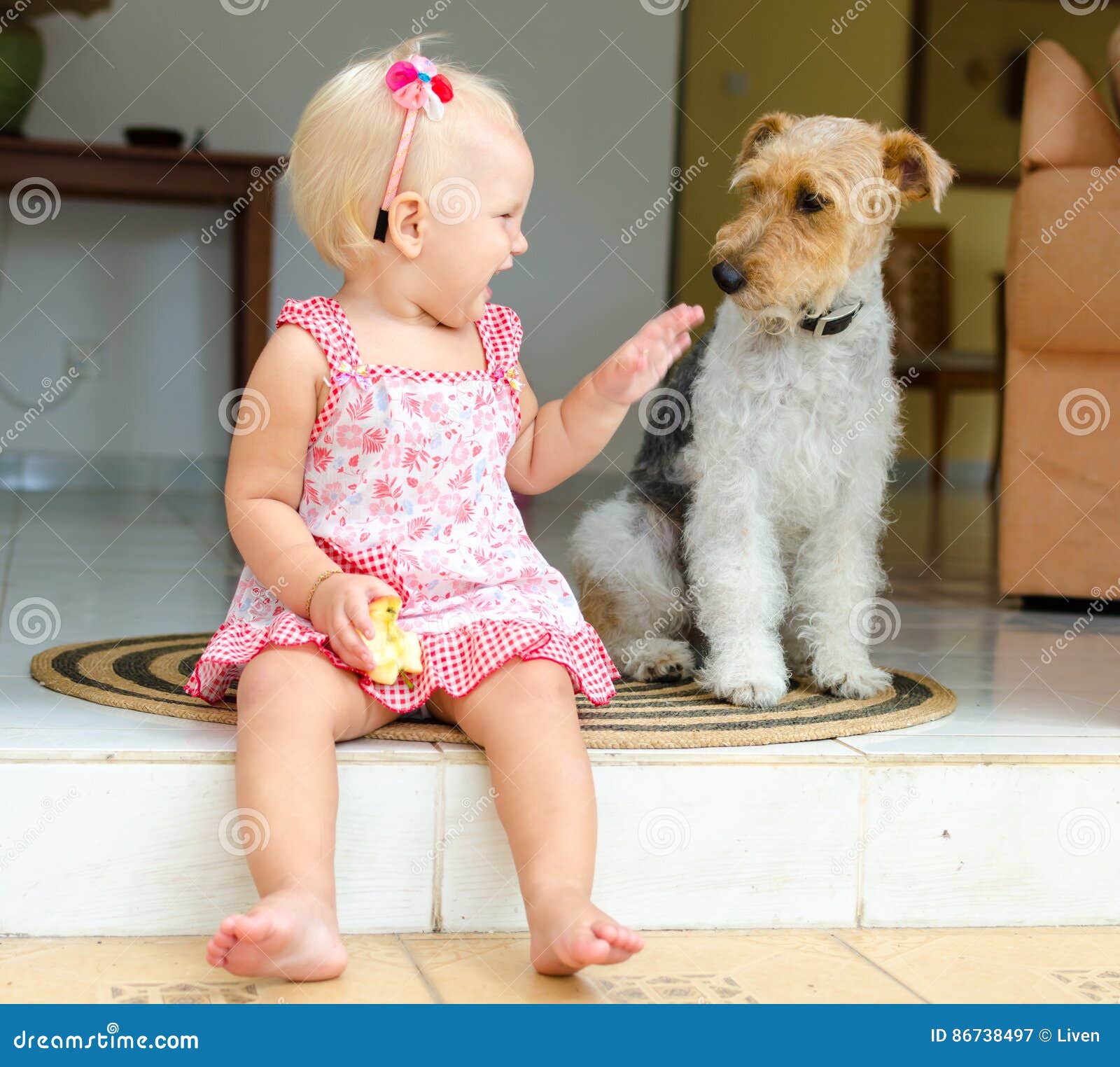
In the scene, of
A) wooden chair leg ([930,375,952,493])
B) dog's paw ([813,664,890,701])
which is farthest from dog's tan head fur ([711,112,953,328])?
wooden chair leg ([930,375,952,493])

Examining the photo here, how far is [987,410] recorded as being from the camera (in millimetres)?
7391

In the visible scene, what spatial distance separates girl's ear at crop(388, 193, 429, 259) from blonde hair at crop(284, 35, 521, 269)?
16 mm

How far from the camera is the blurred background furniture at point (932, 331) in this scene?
21.0 feet

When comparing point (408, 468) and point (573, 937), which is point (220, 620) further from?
point (573, 937)

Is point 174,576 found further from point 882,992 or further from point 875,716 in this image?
point 882,992

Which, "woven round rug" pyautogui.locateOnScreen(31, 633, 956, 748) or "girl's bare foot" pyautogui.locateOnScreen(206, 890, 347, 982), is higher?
"woven round rug" pyautogui.locateOnScreen(31, 633, 956, 748)

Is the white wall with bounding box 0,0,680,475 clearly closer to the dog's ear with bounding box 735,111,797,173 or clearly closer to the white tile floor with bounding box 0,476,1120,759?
the white tile floor with bounding box 0,476,1120,759

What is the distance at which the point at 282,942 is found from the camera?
1.17 m

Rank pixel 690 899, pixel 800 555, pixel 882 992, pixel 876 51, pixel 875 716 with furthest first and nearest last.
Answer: pixel 876 51, pixel 800 555, pixel 875 716, pixel 690 899, pixel 882 992

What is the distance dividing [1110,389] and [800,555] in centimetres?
122

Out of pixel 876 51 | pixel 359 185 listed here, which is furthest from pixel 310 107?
pixel 876 51

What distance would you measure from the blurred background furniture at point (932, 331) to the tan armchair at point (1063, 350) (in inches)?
141

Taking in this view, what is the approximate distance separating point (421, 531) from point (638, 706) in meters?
0.39

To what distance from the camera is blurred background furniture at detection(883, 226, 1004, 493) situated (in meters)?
6.40
